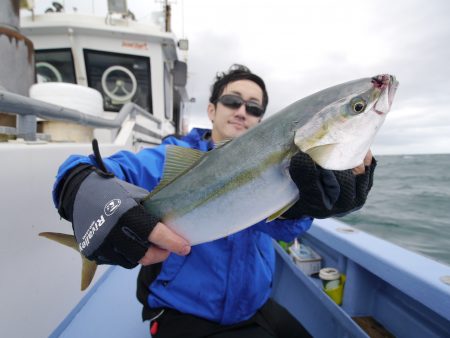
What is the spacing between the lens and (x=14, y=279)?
187 centimetres

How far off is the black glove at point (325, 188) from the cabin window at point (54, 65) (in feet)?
31.1

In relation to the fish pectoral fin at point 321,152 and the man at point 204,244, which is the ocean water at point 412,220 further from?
the fish pectoral fin at point 321,152

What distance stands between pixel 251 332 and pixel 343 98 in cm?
174

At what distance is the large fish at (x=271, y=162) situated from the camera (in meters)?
1.44

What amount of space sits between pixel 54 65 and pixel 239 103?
887 cm

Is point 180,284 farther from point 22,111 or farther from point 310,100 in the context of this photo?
point 22,111

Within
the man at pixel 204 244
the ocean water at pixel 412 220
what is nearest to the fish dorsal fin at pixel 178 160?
the man at pixel 204 244

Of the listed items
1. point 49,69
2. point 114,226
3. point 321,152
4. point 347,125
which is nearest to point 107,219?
point 114,226

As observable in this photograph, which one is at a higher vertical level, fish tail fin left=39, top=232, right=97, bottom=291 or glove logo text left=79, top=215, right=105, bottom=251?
glove logo text left=79, top=215, right=105, bottom=251

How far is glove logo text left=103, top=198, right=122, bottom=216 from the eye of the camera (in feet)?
4.47

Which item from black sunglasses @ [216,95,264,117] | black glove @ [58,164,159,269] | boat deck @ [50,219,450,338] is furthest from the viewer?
black sunglasses @ [216,95,264,117]

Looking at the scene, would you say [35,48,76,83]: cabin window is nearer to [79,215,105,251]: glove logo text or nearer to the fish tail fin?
the fish tail fin

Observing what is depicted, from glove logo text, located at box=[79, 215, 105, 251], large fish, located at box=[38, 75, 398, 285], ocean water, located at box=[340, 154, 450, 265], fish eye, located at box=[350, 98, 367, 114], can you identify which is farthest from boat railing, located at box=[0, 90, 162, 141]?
ocean water, located at box=[340, 154, 450, 265]

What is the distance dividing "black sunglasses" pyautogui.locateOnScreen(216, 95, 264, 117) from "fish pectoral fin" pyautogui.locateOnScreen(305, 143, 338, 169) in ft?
3.80
